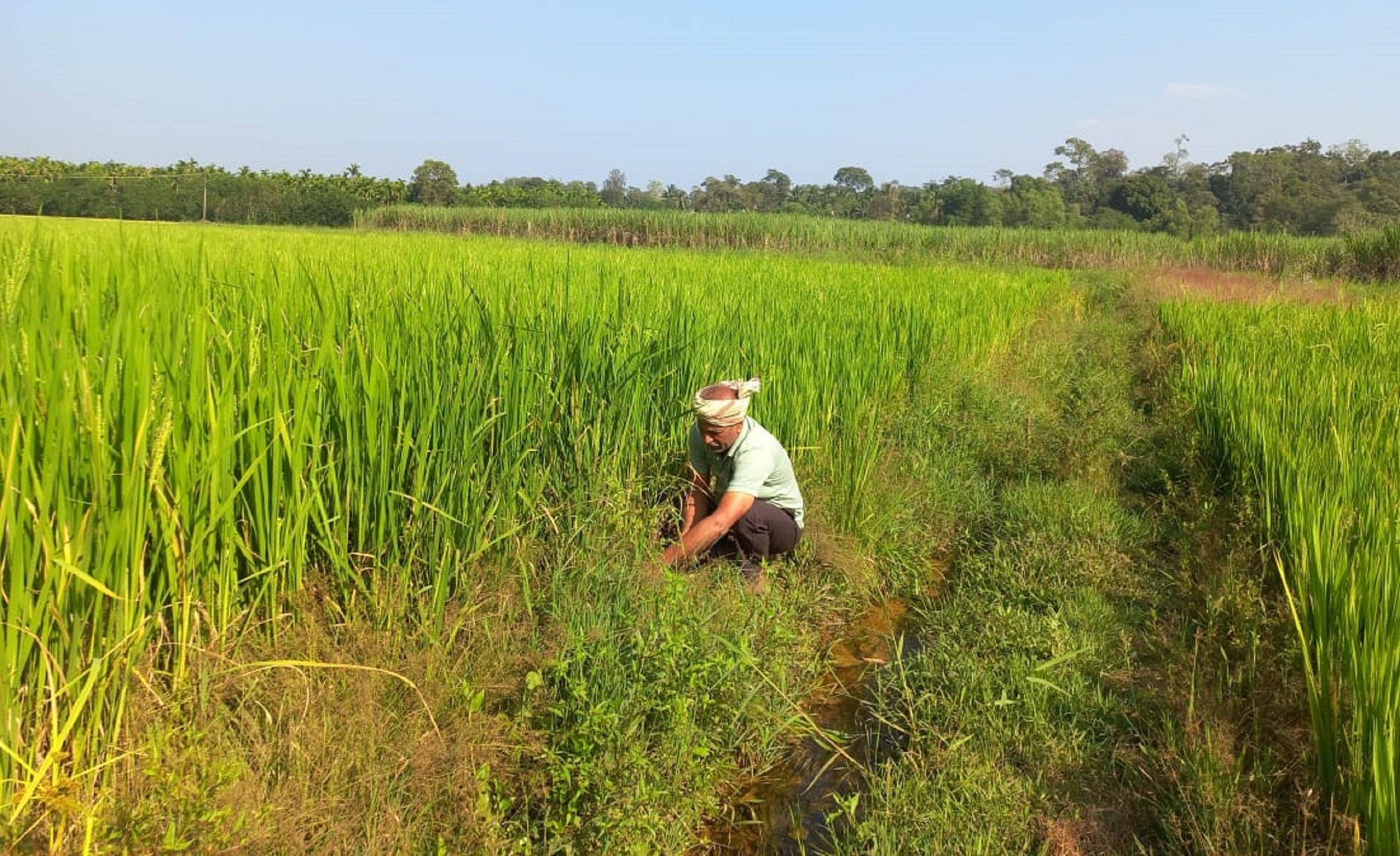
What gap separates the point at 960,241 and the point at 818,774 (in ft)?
82.8

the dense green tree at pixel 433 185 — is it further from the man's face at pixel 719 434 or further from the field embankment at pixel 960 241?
the man's face at pixel 719 434

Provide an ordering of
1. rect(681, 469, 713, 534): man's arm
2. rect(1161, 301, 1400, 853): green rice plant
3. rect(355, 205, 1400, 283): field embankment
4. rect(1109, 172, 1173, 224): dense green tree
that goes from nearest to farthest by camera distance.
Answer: rect(1161, 301, 1400, 853): green rice plant, rect(681, 469, 713, 534): man's arm, rect(355, 205, 1400, 283): field embankment, rect(1109, 172, 1173, 224): dense green tree

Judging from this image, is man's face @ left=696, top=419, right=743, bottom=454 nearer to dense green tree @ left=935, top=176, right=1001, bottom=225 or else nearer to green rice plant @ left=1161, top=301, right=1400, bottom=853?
green rice plant @ left=1161, top=301, right=1400, bottom=853

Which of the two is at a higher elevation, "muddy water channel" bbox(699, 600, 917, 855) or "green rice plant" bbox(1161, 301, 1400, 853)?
"green rice plant" bbox(1161, 301, 1400, 853)

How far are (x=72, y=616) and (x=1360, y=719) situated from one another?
2.81 meters

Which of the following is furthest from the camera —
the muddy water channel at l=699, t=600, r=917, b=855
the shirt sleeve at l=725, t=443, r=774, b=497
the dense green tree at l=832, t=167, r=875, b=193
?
the dense green tree at l=832, t=167, r=875, b=193

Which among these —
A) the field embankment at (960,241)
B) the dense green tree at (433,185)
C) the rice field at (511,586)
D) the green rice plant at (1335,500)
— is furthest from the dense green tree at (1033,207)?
the rice field at (511,586)

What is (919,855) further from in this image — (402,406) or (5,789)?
(5,789)

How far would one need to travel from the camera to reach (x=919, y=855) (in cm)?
208

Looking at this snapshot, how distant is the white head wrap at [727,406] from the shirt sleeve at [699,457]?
1.23ft

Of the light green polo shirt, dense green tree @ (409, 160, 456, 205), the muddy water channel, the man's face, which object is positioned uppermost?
dense green tree @ (409, 160, 456, 205)

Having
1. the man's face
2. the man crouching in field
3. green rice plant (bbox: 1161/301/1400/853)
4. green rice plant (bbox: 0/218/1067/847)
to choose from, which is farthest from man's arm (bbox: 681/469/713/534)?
green rice plant (bbox: 1161/301/1400/853)

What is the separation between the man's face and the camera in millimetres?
3135

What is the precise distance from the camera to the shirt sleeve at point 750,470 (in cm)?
319
